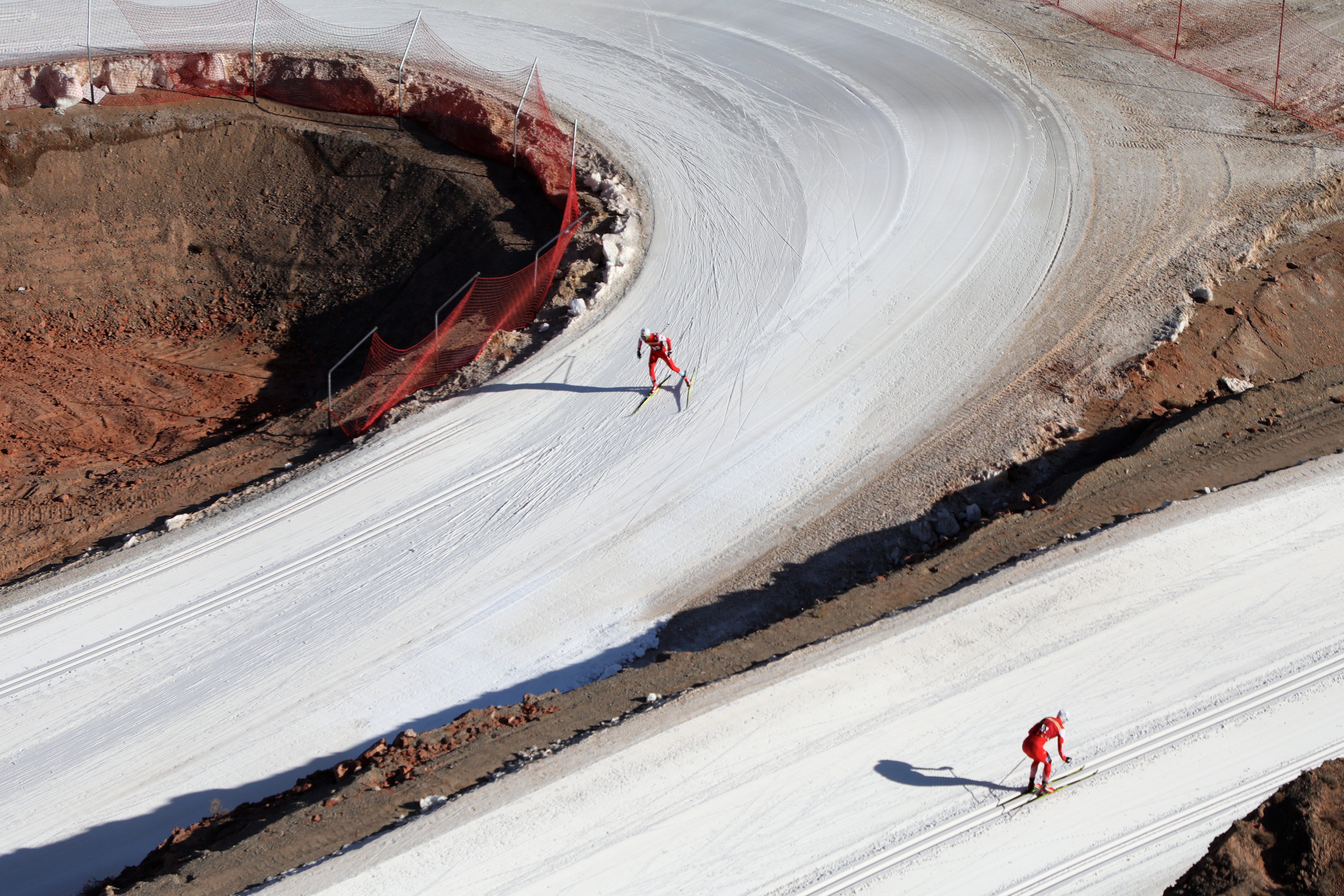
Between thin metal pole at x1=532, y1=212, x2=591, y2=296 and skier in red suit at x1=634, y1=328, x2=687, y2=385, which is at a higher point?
thin metal pole at x1=532, y1=212, x2=591, y2=296

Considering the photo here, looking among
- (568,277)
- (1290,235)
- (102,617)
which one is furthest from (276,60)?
(1290,235)

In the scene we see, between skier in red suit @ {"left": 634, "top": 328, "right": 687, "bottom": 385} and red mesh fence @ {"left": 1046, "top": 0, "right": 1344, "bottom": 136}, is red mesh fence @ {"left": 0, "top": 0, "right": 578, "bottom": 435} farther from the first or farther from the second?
red mesh fence @ {"left": 1046, "top": 0, "right": 1344, "bottom": 136}

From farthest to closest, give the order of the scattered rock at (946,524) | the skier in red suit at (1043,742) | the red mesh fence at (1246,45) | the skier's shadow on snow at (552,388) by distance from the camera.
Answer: the red mesh fence at (1246,45), the skier's shadow on snow at (552,388), the scattered rock at (946,524), the skier in red suit at (1043,742)

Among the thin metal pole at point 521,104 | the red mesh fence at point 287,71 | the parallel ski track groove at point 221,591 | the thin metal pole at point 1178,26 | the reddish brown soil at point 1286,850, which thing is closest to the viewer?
the reddish brown soil at point 1286,850

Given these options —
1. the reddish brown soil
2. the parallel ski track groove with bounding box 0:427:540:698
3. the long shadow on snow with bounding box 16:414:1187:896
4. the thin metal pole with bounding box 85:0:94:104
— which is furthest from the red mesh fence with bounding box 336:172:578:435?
the reddish brown soil

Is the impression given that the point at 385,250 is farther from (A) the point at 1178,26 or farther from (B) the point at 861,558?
(A) the point at 1178,26

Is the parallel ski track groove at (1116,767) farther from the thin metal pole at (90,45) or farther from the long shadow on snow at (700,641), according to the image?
the thin metal pole at (90,45)

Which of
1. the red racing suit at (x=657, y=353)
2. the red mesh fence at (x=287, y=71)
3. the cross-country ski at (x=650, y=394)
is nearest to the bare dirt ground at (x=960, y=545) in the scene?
the cross-country ski at (x=650, y=394)

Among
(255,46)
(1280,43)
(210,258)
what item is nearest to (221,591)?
(210,258)
